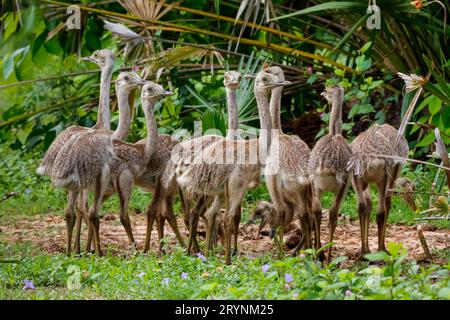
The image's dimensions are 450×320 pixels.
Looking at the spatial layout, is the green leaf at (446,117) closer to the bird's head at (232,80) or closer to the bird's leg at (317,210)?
the bird's leg at (317,210)

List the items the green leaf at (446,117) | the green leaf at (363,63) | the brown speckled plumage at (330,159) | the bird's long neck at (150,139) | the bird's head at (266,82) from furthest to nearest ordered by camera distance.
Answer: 1. the green leaf at (363,63)
2. the green leaf at (446,117)
3. the bird's long neck at (150,139)
4. the bird's head at (266,82)
5. the brown speckled plumage at (330,159)

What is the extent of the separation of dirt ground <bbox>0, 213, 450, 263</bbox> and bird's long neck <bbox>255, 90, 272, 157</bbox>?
1041 millimetres

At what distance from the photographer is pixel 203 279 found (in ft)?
24.1

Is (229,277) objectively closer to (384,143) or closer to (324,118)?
(384,143)

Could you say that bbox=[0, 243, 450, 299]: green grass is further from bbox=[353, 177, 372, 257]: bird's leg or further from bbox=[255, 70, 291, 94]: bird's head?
bbox=[255, 70, 291, 94]: bird's head

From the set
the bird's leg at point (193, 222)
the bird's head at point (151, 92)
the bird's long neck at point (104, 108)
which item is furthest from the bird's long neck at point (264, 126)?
the bird's long neck at point (104, 108)

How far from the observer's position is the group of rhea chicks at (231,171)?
28.3ft

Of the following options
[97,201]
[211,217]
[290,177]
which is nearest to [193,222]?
[211,217]

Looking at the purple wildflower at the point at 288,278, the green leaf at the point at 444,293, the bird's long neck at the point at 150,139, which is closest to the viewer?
the green leaf at the point at 444,293

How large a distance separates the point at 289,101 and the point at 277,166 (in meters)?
4.45

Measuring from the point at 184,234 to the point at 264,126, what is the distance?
1937 mm

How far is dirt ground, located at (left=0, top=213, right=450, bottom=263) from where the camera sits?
373 inches

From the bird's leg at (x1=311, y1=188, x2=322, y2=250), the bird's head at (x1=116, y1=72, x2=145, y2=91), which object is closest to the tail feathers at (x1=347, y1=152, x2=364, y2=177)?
the bird's leg at (x1=311, y1=188, x2=322, y2=250)

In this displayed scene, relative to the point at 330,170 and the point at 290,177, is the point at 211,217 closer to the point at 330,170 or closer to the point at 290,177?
the point at 290,177
